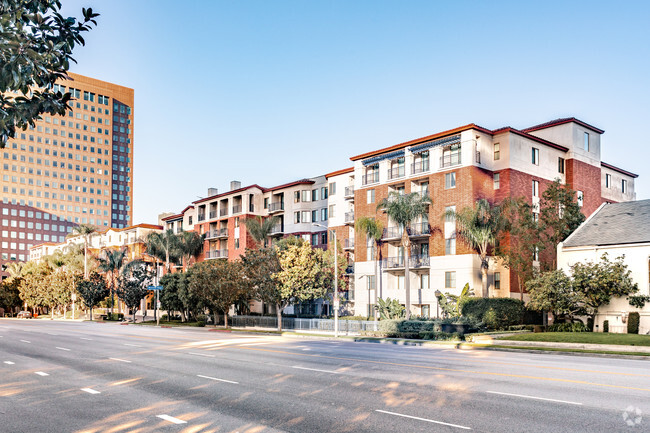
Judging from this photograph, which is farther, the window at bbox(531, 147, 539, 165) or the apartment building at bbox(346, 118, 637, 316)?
the window at bbox(531, 147, 539, 165)

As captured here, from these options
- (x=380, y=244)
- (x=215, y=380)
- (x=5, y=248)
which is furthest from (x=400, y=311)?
(x=5, y=248)

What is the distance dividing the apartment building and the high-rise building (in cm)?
14531

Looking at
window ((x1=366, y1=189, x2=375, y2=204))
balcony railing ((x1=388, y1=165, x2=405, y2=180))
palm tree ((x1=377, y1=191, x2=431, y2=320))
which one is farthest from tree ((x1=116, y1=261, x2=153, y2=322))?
palm tree ((x1=377, y1=191, x2=431, y2=320))

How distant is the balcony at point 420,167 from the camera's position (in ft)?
185

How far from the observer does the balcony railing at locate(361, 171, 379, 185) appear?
202 ft

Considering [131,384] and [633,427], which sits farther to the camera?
[131,384]

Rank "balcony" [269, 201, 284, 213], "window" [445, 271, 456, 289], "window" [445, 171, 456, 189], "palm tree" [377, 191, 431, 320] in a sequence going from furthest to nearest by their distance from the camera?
1. "balcony" [269, 201, 284, 213]
2. "window" [445, 171, 456, 189]
3. "window" [445, 271, 456, 289]
4. "palm tree" [377, 191, 431, 320]

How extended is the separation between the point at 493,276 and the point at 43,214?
16768 centimetres

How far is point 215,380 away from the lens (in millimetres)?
16656

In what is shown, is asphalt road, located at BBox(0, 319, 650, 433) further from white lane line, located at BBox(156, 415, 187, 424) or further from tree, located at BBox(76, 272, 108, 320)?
tree, located at BBox(76, 272, 108, 320)

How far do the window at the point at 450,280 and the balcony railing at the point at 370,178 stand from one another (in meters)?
13.7

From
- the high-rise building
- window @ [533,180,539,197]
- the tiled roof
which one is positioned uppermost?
the high-rise building

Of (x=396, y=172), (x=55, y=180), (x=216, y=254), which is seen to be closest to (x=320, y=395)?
(x=396, y=172)

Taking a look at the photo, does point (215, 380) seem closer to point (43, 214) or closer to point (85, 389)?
point (85, 389)
